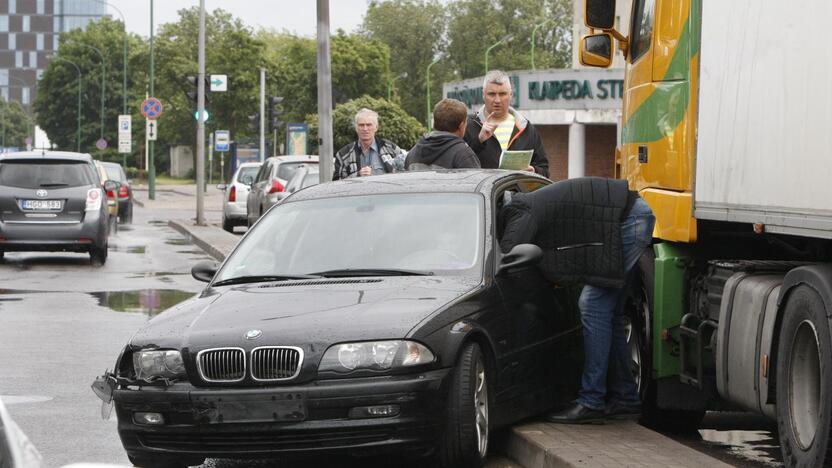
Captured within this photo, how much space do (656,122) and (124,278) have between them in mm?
12838

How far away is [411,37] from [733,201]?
12181 cm

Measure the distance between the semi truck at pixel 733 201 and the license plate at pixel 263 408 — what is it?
2.08 metres

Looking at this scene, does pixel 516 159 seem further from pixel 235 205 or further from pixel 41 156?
pixel 235 205

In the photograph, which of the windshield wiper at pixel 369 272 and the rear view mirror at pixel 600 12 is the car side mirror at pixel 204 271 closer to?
the windshield wiper at pixel 369 272

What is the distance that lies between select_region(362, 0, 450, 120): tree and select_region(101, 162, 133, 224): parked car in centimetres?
8880

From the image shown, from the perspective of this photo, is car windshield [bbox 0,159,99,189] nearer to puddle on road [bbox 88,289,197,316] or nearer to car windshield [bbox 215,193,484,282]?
puddle on road [bbox 88,289,197,316]

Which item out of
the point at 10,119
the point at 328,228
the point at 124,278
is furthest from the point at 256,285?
the point at 10,119

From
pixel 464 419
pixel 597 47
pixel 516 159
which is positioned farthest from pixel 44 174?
pixel 464 419

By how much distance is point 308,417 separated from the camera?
22.5 feet

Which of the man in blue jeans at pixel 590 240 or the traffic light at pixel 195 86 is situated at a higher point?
the traffic light at pixel 195 86

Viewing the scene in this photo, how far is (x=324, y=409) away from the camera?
687cm

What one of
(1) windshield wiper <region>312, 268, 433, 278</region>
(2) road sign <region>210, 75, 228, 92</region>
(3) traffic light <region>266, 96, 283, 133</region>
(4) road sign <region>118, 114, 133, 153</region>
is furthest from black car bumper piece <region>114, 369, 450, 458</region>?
(4) road sign <region>118, 114, 133, 153</region>

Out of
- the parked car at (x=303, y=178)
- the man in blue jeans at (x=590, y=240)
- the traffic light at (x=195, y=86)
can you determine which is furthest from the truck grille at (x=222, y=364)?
the traffic light at (x=195, y=86)

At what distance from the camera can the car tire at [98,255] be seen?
2323cm
